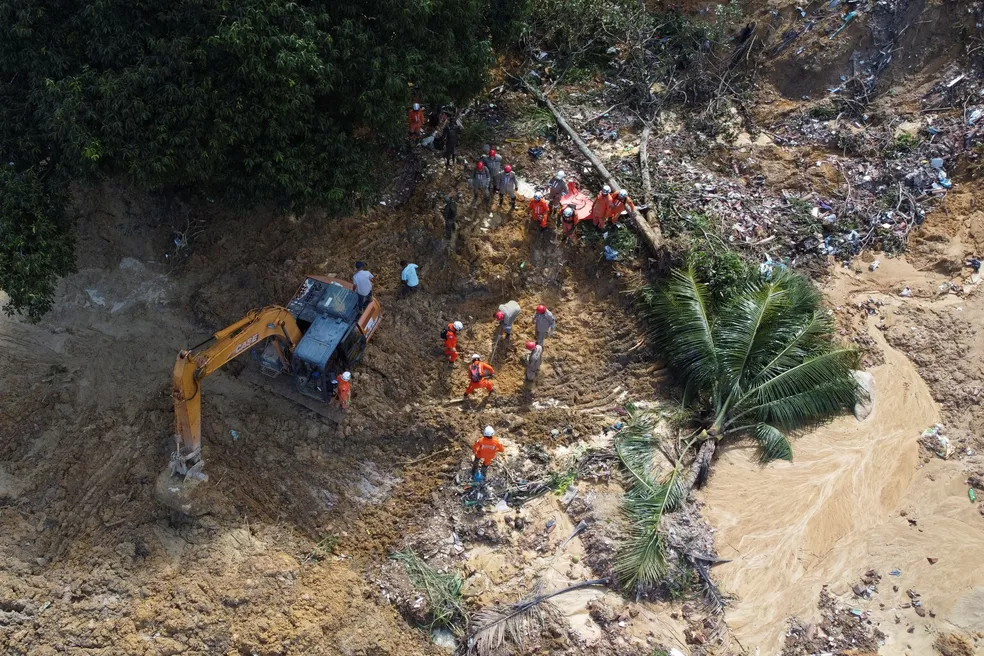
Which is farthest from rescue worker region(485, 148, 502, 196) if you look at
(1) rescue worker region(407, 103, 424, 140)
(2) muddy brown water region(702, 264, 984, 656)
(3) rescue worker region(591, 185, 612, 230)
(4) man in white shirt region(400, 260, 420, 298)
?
(2) muddy brown water region(702, 264, 984, 656)

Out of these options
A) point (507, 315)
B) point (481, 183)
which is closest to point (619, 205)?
point (481, 183)

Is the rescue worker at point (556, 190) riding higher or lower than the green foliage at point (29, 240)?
higher

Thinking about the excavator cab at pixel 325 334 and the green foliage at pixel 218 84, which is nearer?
the green foliage at pixel 218 84

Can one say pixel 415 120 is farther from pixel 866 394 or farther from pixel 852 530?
pixel 852 530

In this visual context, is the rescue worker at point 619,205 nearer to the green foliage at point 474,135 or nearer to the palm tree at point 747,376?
the palm tree at point 747,376

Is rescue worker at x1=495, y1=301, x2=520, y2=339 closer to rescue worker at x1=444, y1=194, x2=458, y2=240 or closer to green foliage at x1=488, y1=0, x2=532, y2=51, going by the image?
rescue worker at x1=444, y1=194, x2=458, y2=240

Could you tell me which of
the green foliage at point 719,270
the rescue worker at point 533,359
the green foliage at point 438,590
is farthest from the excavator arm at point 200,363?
the green foliage at point 719,270

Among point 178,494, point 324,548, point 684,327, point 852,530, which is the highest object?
point 684,327
